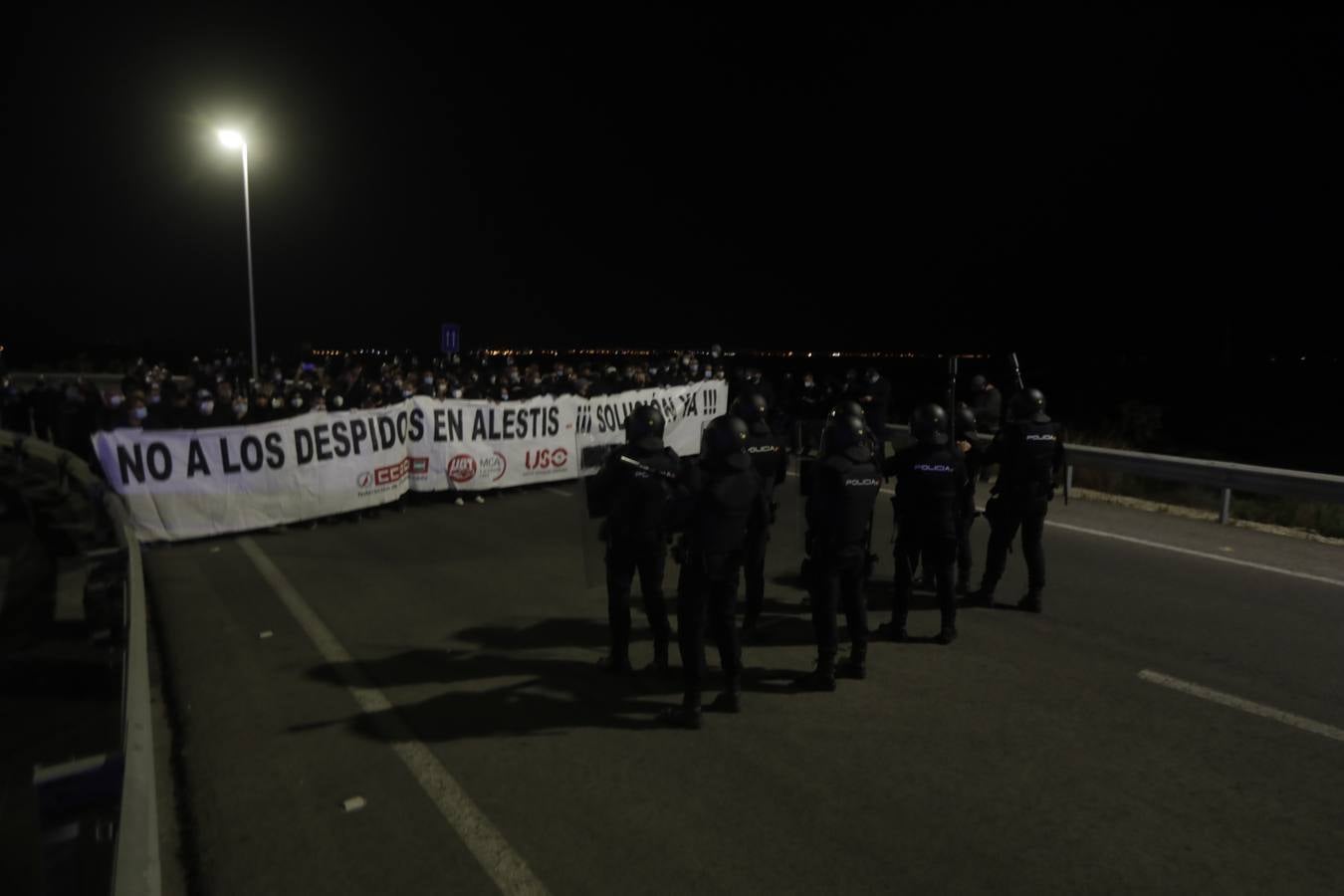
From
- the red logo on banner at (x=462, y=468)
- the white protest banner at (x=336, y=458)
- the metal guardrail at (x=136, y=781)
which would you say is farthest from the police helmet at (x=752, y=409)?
the red logo on banner at (x=462, y=468)

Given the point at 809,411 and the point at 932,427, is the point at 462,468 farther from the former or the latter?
the point at 809,411

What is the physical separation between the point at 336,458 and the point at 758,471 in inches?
246

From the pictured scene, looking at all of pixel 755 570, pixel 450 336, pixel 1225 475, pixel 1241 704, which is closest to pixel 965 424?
pixel 755 570

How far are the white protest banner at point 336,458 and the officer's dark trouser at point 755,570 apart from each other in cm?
491

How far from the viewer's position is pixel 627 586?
6340mm

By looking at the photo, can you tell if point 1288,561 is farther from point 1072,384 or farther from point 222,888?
point 1072,384

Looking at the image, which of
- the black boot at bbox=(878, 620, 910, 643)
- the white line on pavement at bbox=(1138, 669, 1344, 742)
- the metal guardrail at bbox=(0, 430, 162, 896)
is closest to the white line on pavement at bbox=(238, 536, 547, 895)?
A: the metal guardrail at bbox=(0, 430, 162, 896)

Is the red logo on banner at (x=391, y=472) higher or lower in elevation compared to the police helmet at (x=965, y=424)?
lower

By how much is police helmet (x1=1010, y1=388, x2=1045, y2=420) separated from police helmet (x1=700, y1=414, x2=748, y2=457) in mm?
3269

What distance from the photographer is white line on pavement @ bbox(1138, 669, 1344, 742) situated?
5367 mm

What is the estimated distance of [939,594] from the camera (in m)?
6.95

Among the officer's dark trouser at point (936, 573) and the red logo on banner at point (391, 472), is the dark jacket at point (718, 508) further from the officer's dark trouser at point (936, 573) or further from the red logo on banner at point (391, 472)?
the red logo on banner at point (391, 472)

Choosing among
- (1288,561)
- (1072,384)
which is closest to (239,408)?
(1288,561)

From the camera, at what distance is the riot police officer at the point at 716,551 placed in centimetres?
560
